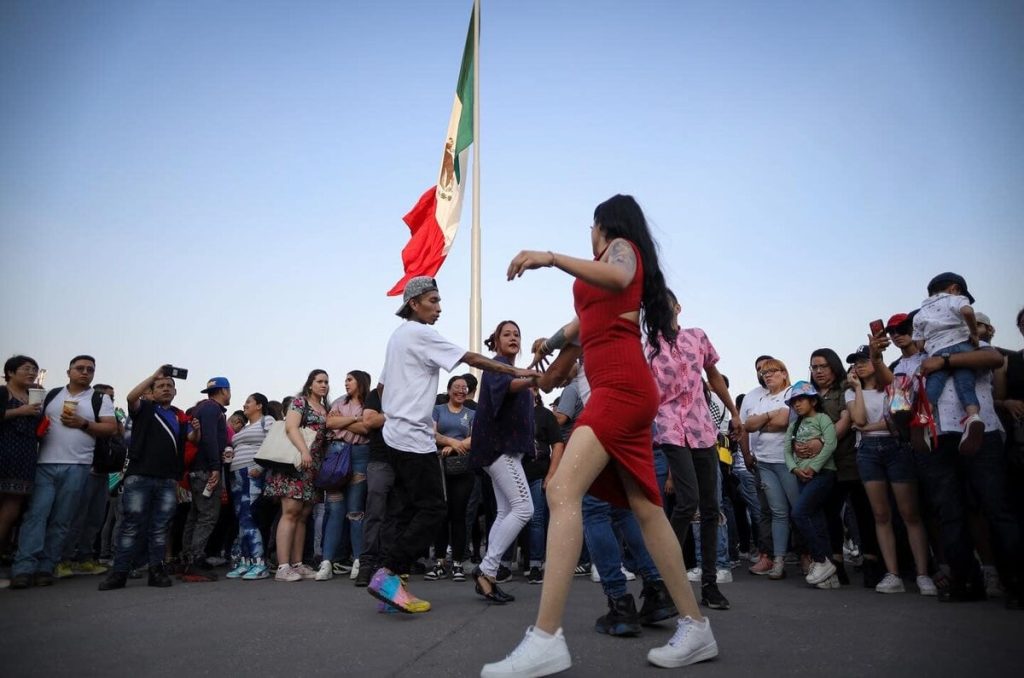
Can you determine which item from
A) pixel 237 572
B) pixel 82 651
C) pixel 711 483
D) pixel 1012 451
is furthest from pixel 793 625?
pixel 237 572

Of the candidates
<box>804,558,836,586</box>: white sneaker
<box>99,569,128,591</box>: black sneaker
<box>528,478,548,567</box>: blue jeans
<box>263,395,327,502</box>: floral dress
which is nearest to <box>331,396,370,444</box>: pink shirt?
<box>263,395,327,502</box>: floral dress

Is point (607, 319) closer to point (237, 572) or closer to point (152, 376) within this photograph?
point (152, 376)

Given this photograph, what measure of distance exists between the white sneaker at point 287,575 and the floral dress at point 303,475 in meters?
0.69

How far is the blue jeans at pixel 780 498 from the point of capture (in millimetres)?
6988

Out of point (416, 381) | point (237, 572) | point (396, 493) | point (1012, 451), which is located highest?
point (416, 381)

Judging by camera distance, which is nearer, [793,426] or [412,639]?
[412,639]

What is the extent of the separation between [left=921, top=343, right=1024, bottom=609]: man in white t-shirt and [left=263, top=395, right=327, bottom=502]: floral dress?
565cm

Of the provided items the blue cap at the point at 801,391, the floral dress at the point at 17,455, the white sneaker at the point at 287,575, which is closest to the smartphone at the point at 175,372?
the floral dress at the point at 17,455

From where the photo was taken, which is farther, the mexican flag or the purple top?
the mexican flag

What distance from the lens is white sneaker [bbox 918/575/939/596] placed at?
18.1 ft

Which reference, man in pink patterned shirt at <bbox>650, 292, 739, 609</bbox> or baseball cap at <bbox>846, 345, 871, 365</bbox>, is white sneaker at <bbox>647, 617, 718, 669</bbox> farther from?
baseball cap at <bbox>846, 345, 871, 365</bbox>

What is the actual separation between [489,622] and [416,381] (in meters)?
1.72

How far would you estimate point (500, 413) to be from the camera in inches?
226

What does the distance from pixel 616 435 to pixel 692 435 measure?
208cm
